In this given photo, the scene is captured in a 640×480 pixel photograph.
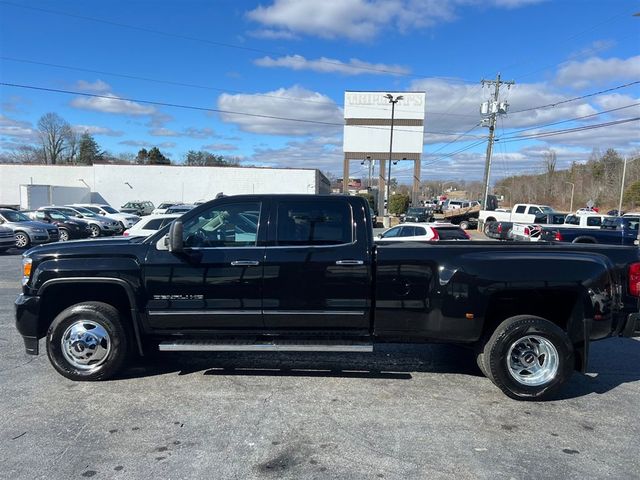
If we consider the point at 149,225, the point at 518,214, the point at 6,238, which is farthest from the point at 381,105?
the point at 149,225

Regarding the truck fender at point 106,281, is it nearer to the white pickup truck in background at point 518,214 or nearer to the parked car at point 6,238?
the parked car at point 6,238

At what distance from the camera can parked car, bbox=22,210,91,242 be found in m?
21.2

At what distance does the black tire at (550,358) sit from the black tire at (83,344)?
143 inches

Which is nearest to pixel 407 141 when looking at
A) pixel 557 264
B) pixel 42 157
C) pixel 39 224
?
pixel 39 224

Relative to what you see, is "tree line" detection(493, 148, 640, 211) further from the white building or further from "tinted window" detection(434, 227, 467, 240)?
"tinted window" detection(434, 227, 467, 240)

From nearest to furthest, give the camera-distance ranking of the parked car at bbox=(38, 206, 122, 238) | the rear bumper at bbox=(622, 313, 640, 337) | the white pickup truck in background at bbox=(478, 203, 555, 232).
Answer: the rear bumper at bbox=(622, 313, 640, 337) < the parked car at bbox=(38, 206, 122, 238) < the white pickup truck in background at bbox=(478, 203, 555, 232)

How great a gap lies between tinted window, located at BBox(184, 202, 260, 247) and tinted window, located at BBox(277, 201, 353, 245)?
0.98ft

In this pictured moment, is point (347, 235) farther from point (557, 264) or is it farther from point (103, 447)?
point (103, 447)

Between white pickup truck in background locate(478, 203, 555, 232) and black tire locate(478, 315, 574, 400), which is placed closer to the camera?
black tire locate(478, 315, 574, 400)

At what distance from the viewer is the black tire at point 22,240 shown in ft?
56.7

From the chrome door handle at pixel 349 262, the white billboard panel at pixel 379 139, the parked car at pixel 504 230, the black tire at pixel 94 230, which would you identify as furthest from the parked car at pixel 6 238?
the white billboard panel at pixel 379 139

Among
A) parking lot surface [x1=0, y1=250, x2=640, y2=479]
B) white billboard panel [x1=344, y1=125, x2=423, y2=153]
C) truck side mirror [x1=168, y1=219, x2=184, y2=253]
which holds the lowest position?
parking lot surface [x1=0, y1=250, x2=640, y2=479]

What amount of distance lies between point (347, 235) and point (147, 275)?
2.00 m

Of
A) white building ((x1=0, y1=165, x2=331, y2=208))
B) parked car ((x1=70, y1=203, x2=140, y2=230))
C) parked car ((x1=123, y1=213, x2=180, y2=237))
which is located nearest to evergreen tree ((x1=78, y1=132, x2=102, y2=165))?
white building ((x1=0, y1=165, x2=331, y2=208))
